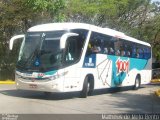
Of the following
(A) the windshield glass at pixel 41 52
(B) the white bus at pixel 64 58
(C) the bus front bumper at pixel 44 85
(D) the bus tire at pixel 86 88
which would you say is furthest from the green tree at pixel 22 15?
(C) the bus front bumper at pixel 44 85

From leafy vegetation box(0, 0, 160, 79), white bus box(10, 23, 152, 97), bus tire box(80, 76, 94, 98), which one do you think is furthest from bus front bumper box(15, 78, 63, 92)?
leafy vegetation box(0, 0, 160, 79)

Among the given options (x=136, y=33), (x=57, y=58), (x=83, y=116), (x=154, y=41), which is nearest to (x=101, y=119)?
(x=83, y=116)

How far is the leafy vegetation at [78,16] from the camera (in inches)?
1149

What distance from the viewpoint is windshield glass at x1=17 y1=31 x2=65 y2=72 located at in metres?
17.0

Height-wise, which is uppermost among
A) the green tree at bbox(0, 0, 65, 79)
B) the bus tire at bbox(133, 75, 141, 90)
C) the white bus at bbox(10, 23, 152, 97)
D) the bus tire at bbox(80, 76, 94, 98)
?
the green tree at bbox(0, 0, 65, 79)

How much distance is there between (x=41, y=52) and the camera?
17281 mm

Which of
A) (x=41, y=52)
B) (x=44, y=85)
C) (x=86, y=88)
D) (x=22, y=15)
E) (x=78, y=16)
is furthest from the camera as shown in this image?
(x=78, y=16)

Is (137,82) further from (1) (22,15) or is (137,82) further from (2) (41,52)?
(2) (41,52)

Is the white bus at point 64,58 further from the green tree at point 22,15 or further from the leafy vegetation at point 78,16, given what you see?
the leafy vegetation at point 78,16

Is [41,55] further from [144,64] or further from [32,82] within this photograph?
[144,64]

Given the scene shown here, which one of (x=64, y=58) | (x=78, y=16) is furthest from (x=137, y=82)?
(x=78, y=16)

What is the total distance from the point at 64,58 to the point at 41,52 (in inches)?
38.9

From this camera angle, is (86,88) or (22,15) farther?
(22,15)

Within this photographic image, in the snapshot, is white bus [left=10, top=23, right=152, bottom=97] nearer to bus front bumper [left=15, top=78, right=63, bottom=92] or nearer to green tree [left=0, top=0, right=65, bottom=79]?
bus front bumper [left=15, top=78, right=63, bottom=92]
